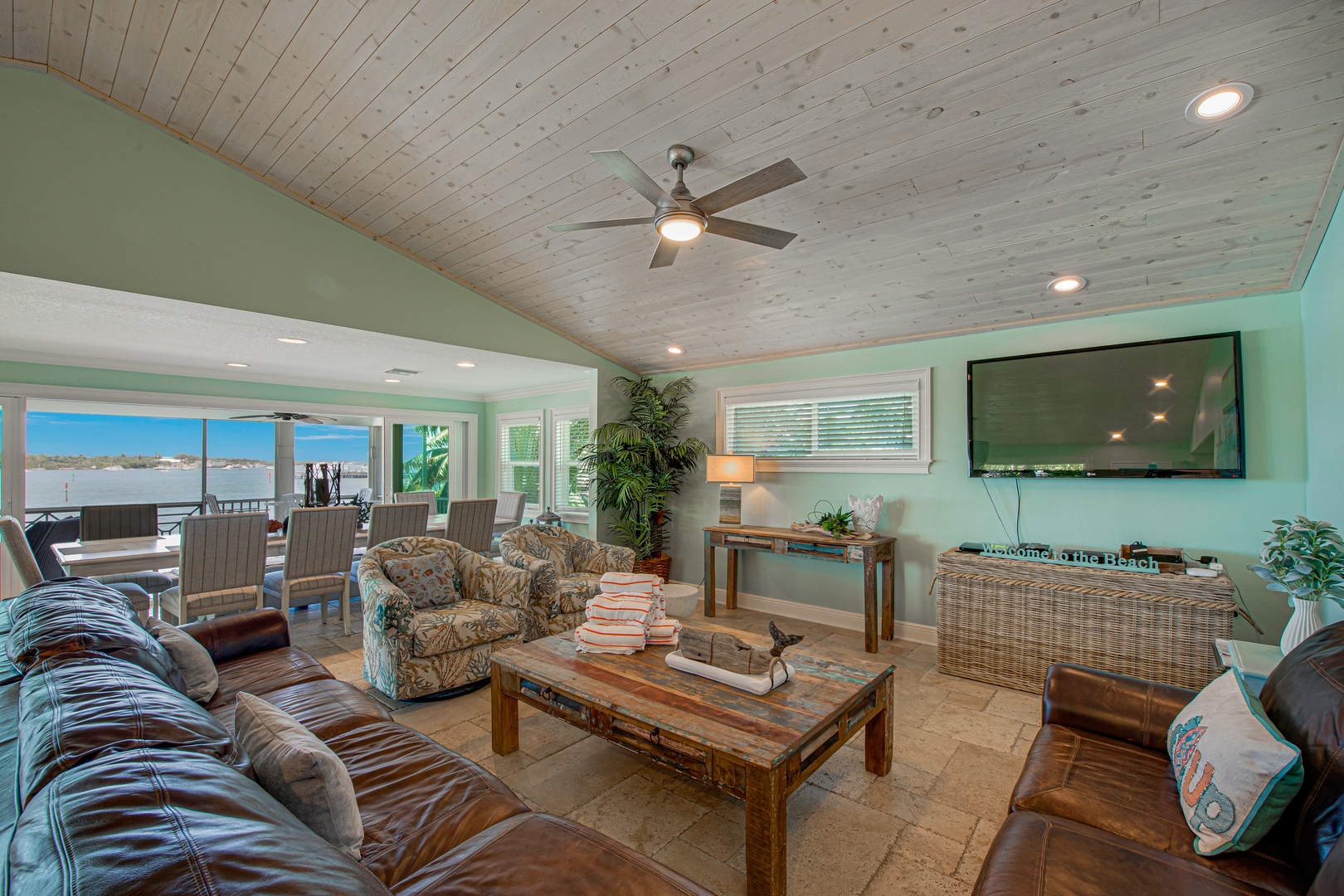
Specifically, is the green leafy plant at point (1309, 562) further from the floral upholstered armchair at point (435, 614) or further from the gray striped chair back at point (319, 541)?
the gray striped chair back at point (319, 541)

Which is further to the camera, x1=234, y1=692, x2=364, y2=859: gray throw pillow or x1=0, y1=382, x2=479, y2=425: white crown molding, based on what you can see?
x1=0, y1=382, x2=479, y2=425: white crown molding

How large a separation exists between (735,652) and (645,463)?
3.32m

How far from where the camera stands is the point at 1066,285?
340 centimetres

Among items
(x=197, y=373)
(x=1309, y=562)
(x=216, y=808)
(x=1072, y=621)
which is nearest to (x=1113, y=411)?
(x=1072, y=621)

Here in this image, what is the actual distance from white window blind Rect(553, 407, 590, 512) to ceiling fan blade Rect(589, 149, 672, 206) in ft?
14.6

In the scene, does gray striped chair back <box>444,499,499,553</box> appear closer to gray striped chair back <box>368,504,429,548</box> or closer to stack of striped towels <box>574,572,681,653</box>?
gray striped chair back <box>368,504,429,548</box>

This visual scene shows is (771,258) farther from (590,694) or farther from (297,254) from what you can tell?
(297,254)

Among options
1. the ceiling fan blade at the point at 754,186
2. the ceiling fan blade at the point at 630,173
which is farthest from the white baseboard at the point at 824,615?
the ceiling fan blade at the point at 630,173

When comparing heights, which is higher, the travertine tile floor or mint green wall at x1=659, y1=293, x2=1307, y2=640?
mint green wall at x1=659, y1=293, x2=1307, y2=640

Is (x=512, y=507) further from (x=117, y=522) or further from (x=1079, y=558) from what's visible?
(x=1079, y=558)

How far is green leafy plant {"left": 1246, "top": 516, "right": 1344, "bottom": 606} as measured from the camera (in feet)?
7.33

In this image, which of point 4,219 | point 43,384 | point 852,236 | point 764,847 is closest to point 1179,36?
point 852,236

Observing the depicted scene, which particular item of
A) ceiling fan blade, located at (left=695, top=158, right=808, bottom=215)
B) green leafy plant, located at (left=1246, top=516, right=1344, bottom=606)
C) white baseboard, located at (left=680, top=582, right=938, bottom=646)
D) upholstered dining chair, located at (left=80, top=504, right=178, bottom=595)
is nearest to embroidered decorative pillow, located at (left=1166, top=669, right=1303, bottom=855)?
green leafy plant, located at (left=1246, top=516, right=1344, bottom=606)

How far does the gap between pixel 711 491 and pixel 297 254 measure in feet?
12.2
